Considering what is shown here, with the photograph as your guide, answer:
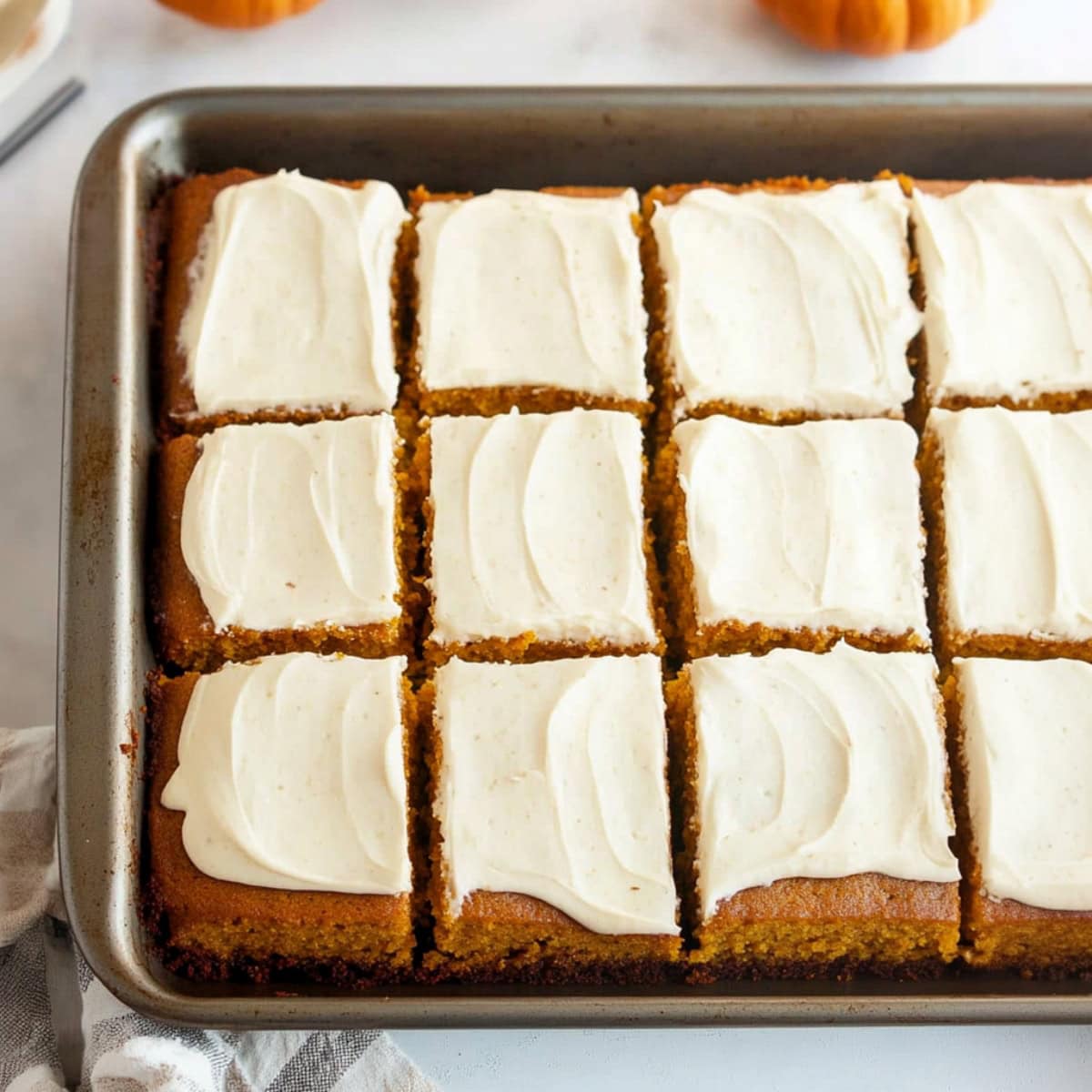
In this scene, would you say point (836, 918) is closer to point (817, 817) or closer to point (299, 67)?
point (817, 817)

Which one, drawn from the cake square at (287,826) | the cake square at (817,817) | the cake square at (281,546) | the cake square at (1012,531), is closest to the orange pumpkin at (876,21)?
Result: the cake square at (1012,531)

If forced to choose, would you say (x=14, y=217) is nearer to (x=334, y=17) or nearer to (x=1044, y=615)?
(x=334, y=17)

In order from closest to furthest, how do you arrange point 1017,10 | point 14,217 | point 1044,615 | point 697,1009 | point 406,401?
point 697,1009
point 1044,615
point 406,401
point 14,217
point 1017,10

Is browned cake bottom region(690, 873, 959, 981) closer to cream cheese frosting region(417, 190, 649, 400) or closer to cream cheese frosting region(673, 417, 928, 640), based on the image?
cream cheese frosting region(673, 417, 928, 640)

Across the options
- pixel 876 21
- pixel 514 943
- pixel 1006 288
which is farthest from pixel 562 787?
pixel 876 21

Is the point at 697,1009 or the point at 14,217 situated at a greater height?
the point at 14,217

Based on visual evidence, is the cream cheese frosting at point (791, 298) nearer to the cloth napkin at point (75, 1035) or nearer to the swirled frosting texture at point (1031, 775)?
the swirled frosting texture at point (1031, 775)

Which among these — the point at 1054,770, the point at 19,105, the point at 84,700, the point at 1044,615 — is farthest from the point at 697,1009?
the point at 19,105

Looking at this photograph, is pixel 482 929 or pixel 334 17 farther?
pixel 334 17
